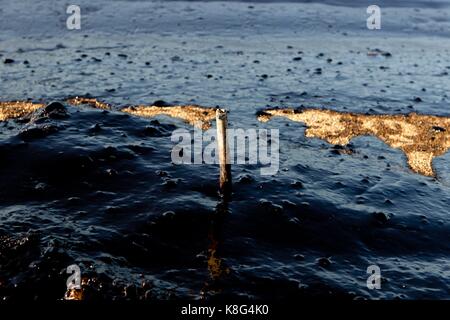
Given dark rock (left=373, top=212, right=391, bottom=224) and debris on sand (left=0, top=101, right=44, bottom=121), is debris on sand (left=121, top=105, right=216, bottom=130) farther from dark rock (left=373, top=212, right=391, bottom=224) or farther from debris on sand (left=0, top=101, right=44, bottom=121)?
dark rock (left=373, top=212, right=391, bottom=224)

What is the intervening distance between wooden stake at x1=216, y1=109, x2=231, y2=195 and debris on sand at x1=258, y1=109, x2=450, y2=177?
14.9 ft

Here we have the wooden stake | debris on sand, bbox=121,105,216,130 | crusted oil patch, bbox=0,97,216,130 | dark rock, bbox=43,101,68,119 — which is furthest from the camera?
debris on sand, bbox=121,105,216,130

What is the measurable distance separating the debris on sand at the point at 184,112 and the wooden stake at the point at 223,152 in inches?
165

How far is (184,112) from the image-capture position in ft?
46.2

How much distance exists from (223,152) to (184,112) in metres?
5.84

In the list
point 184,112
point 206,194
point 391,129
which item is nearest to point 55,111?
point 184,112

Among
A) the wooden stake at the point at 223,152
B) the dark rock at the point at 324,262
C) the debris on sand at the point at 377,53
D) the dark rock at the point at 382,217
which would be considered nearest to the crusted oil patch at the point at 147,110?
the wooden stake at the point at 223,152

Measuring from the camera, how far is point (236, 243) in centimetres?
803

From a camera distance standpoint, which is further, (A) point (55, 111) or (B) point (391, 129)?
(B) point (391, 129)

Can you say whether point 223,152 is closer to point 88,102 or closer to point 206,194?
point 206,194

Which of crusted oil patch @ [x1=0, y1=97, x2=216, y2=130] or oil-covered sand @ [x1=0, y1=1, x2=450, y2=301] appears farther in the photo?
crusted oil patch @ [x1=0, y1=97, x2=216, y2=130]

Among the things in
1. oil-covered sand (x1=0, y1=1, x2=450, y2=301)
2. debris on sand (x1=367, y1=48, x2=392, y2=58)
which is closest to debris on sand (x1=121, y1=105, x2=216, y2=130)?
oil-covered sand (x1=0, y1=1, x2=450, y2=301)

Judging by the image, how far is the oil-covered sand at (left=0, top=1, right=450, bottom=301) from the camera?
7.27 meters

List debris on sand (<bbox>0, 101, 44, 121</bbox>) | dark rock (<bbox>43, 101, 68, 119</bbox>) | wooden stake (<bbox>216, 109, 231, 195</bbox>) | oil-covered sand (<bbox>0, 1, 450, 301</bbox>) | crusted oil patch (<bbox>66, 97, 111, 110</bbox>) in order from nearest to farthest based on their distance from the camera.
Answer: oil-covered sand (<bbox>0, 1, 450, 301</bbox>), wooden stake (<bbox>216, 109, 231, 195</bbox>), dark rock (<bbox>43, 101, 68, 119</bbox>), debris on sand (<bbox>0, 101, 44, 121</bbox>), crusted oil patch (<bbox>66, 97, 111, 110</bbox>)
